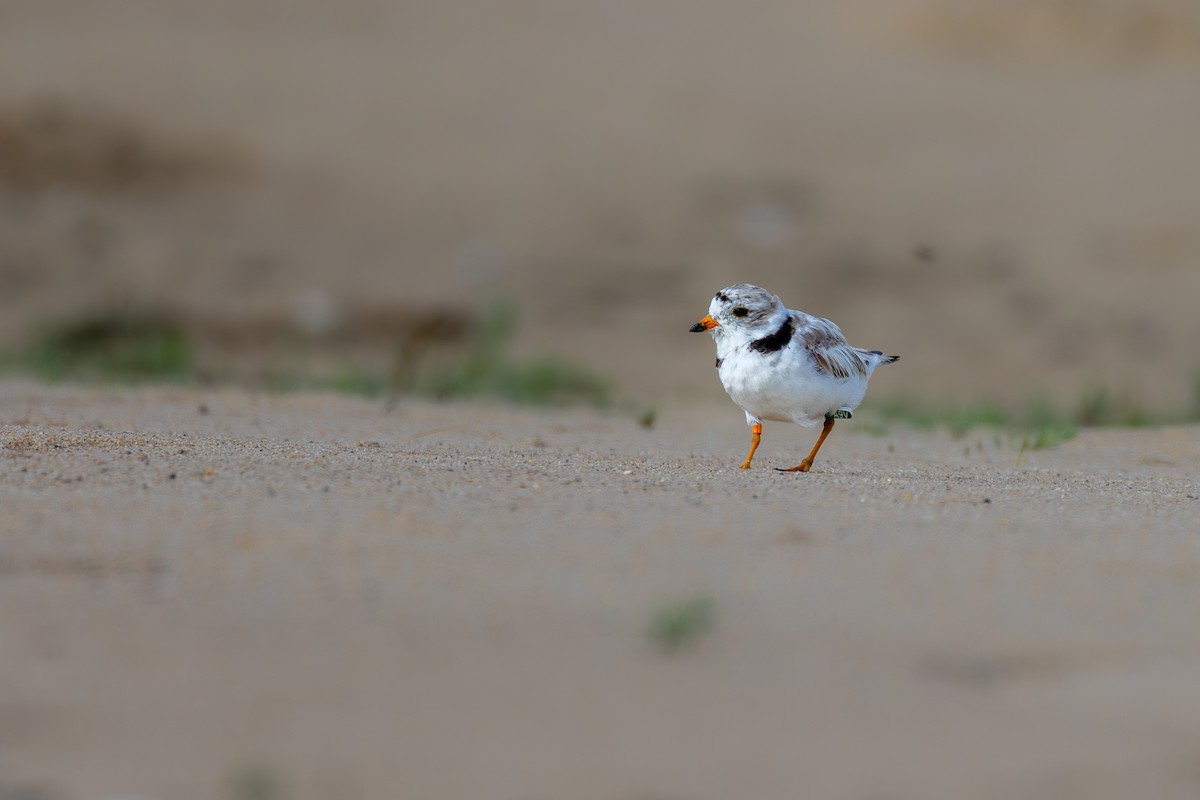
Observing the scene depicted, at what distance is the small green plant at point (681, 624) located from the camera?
124 inches

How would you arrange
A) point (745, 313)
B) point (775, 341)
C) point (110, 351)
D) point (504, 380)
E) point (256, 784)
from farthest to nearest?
point (110, 351) < point (504, 380) < point (745, 313) < point (775, 341) < point (256, 784)

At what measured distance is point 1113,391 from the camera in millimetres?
11578

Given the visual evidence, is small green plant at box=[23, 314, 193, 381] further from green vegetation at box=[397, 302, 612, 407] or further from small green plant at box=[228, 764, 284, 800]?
small green plant at box=[228, 764, 284, 800]

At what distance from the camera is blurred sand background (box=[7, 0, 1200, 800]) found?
2836 millimetres

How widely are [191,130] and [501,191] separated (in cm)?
335

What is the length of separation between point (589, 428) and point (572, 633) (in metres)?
4.16

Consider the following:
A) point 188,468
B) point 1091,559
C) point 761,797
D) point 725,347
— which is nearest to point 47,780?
point 761,797

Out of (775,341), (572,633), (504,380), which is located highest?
(775,341)

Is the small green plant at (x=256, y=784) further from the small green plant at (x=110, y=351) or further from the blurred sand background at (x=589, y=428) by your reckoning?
the small green plant at (x=110, y=351)

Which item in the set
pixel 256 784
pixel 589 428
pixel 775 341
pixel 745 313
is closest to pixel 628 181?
pixel 589 428

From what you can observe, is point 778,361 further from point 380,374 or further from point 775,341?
point 380,374

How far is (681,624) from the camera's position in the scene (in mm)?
3180

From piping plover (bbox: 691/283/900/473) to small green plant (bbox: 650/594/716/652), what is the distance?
76.8 inches

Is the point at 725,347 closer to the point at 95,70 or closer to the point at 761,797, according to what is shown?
the point at 761,797
